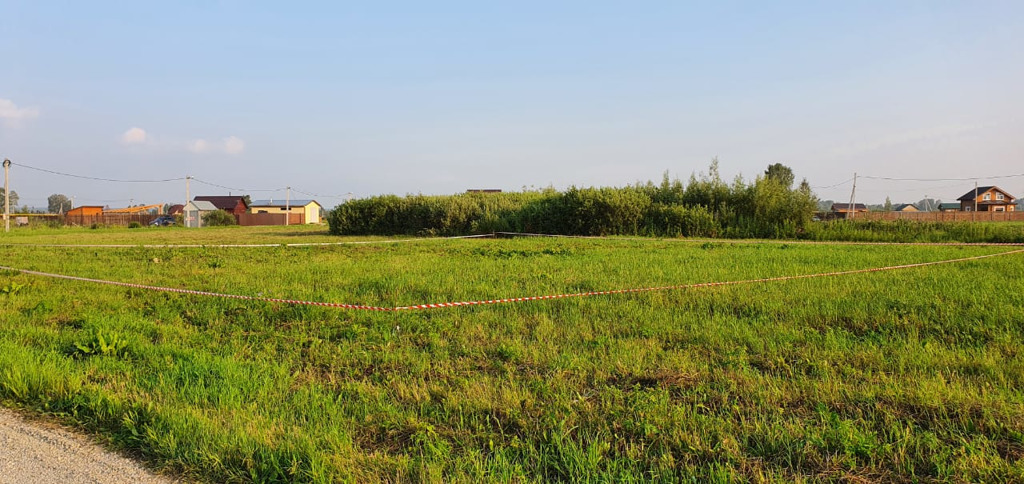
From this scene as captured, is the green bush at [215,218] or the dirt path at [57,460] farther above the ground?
the green bush at [215,218]

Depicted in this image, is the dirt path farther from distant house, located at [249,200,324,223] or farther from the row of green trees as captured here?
distant house, located at [249,200,324,223]

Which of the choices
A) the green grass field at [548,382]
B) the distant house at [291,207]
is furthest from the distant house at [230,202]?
the green grass field at [548,382]

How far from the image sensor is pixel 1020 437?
9.34 ft

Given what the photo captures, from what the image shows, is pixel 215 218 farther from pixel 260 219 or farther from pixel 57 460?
pixel 57 460

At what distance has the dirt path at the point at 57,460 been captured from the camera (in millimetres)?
2787

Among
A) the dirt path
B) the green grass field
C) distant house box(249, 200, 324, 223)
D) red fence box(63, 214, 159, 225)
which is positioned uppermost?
distant house box(249, 200, 324, 223)

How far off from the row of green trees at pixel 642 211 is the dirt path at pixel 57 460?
21042 mm

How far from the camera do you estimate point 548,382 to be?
12.6 feet

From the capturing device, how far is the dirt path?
2787 millimetres

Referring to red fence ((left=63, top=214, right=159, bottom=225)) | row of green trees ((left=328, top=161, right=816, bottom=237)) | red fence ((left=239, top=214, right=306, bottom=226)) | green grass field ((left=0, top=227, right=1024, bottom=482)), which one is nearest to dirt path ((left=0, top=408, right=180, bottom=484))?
green grass field ((left=0, top=227, right=1024, bottom=482))

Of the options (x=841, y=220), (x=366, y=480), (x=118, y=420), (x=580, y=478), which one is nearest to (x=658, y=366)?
(x=580, y=478)

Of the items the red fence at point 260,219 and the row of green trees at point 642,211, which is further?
the red fence at point 260,219

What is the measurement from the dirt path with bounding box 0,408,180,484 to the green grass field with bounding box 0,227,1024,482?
0.40ft

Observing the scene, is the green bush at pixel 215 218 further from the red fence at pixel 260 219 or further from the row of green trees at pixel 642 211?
the row of green trees at pixel 642 211
